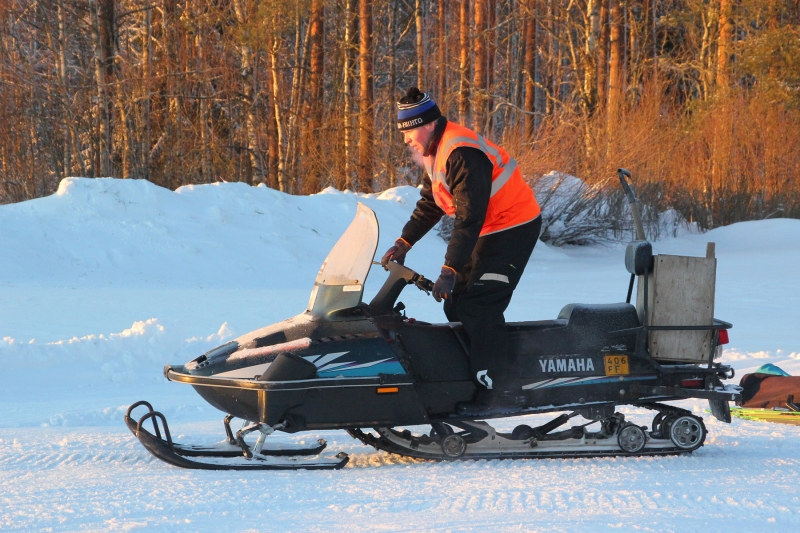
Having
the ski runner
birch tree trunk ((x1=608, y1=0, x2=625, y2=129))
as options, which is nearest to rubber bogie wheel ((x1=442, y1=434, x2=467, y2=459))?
the ski runner

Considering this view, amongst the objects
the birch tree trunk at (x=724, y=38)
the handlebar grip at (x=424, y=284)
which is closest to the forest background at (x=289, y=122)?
the birch tree trunk at (x=724, y=38)

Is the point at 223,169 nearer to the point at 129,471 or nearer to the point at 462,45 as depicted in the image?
the point at 462,45

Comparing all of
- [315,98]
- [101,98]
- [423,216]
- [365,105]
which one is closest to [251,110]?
[315,98]

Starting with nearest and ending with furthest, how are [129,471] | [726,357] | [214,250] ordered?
[129,471], [726,357], [214,250]

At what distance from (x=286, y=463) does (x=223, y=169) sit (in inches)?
597

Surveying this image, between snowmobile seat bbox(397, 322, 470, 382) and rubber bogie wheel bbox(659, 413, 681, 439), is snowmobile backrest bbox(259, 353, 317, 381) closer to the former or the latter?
snowmobile seat bbox(397, 322, 470, 382)

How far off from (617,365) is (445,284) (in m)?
1.07

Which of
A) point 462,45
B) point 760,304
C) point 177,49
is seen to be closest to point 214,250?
point 760,304

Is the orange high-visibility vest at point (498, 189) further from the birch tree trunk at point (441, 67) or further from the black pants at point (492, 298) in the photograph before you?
the birch tree trunk at point (441, 67)

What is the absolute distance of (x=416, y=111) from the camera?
13.5 feet

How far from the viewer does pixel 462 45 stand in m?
20.5

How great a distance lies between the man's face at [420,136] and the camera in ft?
13.6

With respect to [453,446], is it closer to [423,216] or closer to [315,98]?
[423,216]

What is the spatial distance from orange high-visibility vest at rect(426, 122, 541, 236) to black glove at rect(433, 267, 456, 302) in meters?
0.34
